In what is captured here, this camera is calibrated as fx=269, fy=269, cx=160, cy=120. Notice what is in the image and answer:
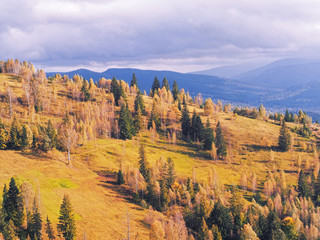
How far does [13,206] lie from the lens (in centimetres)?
6762

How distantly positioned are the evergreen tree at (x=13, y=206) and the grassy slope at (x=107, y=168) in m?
7.02

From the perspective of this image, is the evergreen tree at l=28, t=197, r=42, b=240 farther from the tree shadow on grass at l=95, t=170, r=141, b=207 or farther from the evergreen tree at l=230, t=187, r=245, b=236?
the evergreen tree at l=230, t=187, r=245, b=236

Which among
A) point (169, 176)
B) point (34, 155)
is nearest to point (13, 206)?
point (34, 155)

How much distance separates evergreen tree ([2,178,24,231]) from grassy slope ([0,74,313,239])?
702 cm

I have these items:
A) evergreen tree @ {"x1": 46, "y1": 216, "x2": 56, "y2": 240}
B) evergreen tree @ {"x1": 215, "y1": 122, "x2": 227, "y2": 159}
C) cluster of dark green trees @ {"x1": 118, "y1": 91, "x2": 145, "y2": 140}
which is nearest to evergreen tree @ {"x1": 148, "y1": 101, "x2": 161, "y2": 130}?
cluster of dark green trees @ {"x1": 118, "y1": 91, "x2": 145, "y2": 140}

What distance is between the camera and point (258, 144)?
16838cm

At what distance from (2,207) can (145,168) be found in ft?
183

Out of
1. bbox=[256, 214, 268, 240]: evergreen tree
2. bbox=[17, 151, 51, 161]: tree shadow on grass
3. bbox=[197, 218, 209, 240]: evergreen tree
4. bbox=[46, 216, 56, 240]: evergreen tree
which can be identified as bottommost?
bbox=[256, 214, 268, 240]: evergreen tree

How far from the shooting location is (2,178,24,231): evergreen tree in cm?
6631

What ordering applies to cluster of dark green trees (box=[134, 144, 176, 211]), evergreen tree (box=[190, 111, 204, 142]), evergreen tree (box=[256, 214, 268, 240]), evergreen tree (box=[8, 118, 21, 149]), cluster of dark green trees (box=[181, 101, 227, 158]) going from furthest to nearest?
1. evergreen tree (box=[190, 111, 204, 142])
2. cluster of dark green trees (box=[181, 101, 227, 158])
3. evergreen tree (box=[8, 118, 21, 149])
4. cluster of dark green trees (box=[134, 144, 176, 211])
5. evergreen tree (box=[256, 214, 268, 240])

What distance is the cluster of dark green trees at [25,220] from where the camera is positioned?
64.1 metres

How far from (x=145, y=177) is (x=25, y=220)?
49.5 metres

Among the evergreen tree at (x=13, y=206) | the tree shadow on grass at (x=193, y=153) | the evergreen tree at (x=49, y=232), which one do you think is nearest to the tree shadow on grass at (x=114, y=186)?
the evergreen tree at (x=49, y=232)

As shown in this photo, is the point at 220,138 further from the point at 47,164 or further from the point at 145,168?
the point at 47,164
